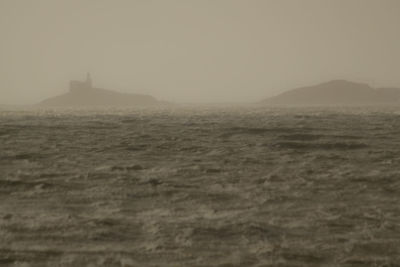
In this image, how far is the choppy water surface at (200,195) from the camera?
1.98 meters

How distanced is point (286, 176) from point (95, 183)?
4.07 feet

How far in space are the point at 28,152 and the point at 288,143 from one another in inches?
83.3

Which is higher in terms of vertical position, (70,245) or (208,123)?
(208,123)

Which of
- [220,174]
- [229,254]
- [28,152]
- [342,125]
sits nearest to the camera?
[229,254]

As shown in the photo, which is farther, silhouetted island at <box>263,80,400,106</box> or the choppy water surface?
silhouetted island at <box>263,80,400,106</box>

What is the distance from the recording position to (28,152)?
367 centimetres

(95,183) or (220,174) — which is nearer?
(95,183)

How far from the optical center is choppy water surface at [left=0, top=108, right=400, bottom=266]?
6.50ft

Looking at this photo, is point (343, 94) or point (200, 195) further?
point (343, 94)

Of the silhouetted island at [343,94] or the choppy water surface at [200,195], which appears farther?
the silhouetted island at [343,94]

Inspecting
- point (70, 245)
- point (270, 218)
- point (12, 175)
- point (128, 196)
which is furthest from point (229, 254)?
point (12, 175)

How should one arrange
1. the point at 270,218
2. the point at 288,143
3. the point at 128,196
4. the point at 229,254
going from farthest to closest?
the point at 288,143
the point at 128,196
the point at 270,218
the point at 229,254

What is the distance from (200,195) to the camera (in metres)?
2.71

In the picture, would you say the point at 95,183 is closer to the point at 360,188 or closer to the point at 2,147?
the point at 2,147
